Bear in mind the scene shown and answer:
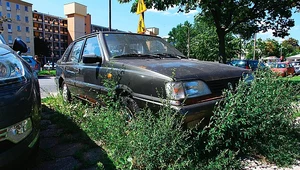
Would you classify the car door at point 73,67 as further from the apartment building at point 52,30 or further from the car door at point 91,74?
the apartment building at point 52,30

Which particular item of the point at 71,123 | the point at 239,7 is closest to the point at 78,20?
the point at 239,7

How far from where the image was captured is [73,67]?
4430 mm

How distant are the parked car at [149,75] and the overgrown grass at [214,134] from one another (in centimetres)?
15

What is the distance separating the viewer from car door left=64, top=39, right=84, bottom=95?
438 centimetres

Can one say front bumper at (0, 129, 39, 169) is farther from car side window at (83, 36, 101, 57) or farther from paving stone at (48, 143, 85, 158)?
car side window at (83, 36, 101, 57)

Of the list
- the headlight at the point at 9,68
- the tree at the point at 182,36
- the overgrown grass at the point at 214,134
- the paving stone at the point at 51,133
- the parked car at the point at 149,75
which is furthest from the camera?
the tree at the point at 182,36

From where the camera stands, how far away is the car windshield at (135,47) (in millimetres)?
3448

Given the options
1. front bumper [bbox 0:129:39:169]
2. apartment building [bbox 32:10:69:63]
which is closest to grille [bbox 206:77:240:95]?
front bumper [bbox 0:129:39:169]

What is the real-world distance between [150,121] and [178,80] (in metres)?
0.52

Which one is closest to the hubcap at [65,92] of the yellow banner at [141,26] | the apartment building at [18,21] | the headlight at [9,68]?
the yellow banner at [141,26]

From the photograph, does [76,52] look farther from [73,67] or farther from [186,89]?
[186,89]

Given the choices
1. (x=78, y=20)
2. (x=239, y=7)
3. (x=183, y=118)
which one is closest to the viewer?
(x=183, y=118)

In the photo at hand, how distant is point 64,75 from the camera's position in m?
4.98

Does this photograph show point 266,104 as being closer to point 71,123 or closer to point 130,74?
point 130,74
